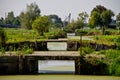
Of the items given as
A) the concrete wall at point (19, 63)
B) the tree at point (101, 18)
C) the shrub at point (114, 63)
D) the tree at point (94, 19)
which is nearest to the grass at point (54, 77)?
the shrub at point (114, 63)

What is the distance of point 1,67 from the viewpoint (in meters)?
26.0

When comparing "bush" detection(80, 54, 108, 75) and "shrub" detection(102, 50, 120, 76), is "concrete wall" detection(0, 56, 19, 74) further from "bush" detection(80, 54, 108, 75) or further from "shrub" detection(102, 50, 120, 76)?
"shrub" detection(102, 50, 120, 76)

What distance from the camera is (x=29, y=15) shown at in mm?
69250

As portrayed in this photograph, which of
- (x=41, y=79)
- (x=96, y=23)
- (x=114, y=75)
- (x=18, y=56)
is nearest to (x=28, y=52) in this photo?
(x=18, y=56)

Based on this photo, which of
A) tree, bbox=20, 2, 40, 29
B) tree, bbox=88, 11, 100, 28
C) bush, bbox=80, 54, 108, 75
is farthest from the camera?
tree, bbox=20, 2, 40, 29

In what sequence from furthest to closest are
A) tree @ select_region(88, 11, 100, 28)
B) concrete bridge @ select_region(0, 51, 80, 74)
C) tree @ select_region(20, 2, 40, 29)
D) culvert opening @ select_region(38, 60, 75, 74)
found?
tree @ select_region(20, 2, 40, 29) → tree @ select_region(88, 11, 100, 28) → culvert opening @ select_region(38, 60, 75, 74) → concrete bridge @ select_region(0, 51, 80, 74)

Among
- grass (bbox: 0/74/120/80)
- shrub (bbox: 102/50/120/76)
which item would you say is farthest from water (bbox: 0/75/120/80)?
shrub (bbox: 102/50/120/76)

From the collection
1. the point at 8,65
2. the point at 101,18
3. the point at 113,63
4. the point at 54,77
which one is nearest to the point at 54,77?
the point at 54,77

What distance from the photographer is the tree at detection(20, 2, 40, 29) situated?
6840cm

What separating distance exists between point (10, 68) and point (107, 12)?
37.1m

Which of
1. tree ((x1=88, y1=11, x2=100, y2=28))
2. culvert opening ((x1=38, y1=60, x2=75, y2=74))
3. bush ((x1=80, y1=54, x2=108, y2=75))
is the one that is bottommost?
culvert opening ((x1=38, y1=60, x2=75, y2=74))

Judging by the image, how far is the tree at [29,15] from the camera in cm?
6840

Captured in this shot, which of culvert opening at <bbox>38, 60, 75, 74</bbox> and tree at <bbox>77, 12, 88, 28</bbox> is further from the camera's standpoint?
tree at <bbox>77, 12, 88, 28</bbox>

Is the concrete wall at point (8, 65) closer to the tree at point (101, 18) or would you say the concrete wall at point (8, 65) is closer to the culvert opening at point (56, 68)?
the culvert opening at point (56, 68)
